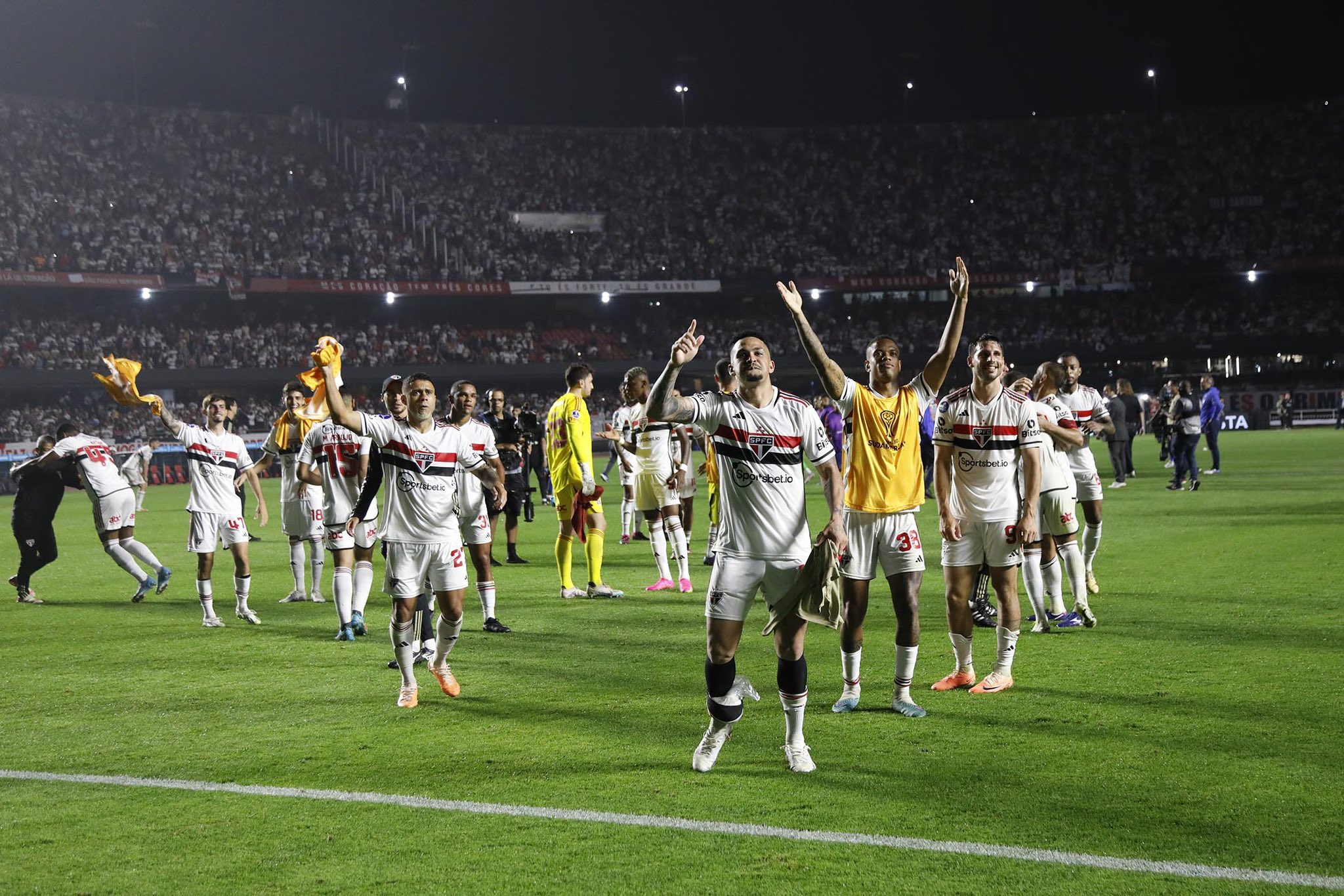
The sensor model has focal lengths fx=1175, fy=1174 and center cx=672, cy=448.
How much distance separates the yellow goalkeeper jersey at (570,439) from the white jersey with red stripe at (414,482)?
3911 mm

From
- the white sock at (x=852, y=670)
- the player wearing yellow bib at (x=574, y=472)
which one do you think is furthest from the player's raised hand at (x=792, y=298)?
the player wearing yellow bib at (x=574, y=472)

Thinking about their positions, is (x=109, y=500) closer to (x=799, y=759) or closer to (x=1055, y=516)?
(x=1055, y=516)

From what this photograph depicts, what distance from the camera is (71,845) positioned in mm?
5023

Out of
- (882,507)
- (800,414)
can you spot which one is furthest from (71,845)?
(882,507)

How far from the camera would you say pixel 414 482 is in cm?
774

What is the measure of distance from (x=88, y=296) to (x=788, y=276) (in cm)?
3202

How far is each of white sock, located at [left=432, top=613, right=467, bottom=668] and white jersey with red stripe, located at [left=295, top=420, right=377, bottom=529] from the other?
319 cm

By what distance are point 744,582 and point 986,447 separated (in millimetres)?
2484

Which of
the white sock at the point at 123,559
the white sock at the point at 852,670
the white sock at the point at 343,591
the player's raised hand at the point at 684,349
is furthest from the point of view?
the white sock at the point at 123,559

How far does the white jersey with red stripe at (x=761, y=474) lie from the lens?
5910 mm

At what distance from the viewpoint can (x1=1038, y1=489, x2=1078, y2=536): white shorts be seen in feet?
31.8

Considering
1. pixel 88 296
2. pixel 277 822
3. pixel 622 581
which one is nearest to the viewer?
pixel 277 822

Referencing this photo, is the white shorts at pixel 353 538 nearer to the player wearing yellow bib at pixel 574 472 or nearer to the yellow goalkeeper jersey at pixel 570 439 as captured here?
the player wearing yellow bib at pixel 574 472

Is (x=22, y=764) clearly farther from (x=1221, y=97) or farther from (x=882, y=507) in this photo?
(x=1221, y=97)
